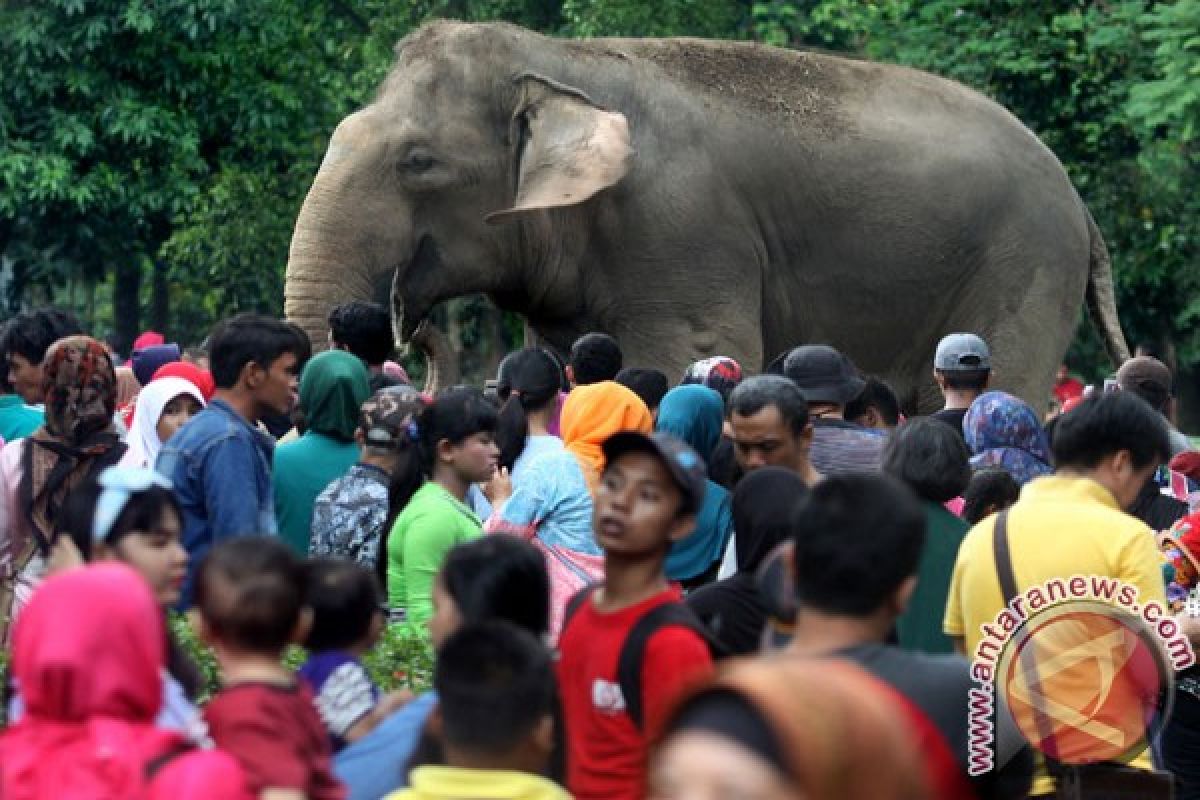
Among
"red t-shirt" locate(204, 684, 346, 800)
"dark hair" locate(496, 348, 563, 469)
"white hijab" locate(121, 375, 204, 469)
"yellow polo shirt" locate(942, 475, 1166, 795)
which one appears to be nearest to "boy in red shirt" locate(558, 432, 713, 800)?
"red t-shirt" locate(204, 684, 346, 800)

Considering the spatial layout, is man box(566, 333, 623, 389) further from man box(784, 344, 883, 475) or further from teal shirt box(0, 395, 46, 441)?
teal shirt box(0, 395, 46, 441)

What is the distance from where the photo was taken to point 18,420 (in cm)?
882

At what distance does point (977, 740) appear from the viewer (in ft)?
17.4

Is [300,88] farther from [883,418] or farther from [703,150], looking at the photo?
[883,418]

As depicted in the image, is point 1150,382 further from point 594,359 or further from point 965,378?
point 594,359

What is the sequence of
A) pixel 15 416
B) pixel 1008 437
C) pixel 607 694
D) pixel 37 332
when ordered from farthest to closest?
pixel 15 416, pixel 37 332, pixel 1008 437, pixel 607 694

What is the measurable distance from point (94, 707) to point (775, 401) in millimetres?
2973

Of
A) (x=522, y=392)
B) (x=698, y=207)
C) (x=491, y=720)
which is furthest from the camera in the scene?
(x=698, y=207)

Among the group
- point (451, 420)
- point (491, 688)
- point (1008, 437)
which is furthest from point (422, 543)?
point (1008, 437)

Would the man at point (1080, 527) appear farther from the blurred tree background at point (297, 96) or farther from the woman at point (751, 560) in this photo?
the blurred tree background at point (297, 96)

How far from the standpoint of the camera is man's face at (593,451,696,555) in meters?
5.35

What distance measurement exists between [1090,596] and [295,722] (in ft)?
6.75

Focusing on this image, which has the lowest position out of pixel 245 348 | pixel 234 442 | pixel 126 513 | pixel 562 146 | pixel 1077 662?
pixel 1077 662

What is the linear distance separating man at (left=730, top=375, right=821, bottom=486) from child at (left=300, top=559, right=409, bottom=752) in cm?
157
